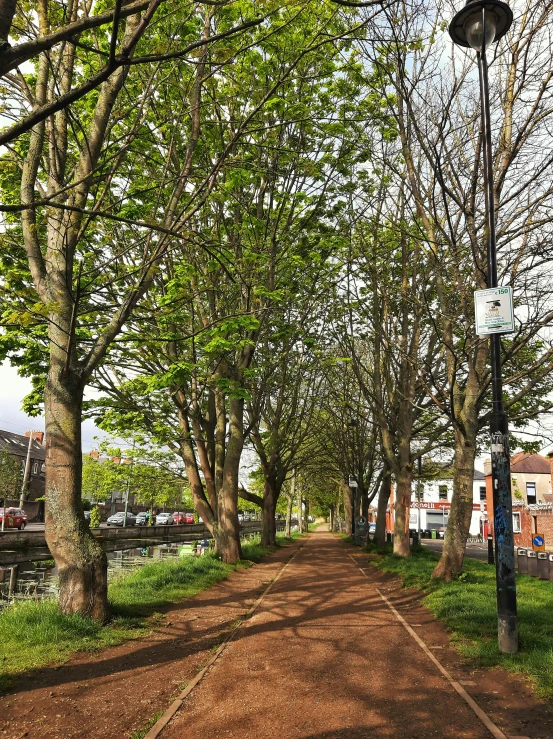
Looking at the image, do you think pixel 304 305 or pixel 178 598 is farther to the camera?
pixel 304 305

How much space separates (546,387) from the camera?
14328 millimetres

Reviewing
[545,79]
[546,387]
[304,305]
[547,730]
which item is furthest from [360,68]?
[547,730]

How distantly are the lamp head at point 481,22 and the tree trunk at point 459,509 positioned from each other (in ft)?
24.8

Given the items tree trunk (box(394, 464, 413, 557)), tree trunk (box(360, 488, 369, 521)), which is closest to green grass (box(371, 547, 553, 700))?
tree trunk (box(394, 464, 413, 557))

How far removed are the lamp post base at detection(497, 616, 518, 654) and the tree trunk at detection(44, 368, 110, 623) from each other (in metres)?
5.42

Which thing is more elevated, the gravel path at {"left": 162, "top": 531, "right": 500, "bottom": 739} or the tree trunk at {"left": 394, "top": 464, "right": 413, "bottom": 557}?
the tree trunk at {"left": 394, "top": 464, "right": 413, "bottom": 557}

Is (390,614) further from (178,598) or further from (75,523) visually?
(75,523)

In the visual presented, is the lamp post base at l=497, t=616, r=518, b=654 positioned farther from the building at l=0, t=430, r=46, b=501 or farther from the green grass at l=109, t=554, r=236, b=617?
the building at l=0, t=430, r=46, b=501

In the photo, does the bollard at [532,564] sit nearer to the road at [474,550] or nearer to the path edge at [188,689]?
the road at [474,550]

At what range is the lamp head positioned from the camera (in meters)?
7.10

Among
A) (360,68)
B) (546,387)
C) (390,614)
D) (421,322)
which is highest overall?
(360,68)

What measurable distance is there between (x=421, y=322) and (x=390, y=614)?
9.37 m

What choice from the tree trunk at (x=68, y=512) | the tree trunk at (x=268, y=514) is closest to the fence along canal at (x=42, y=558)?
the tree trunk at (x=68, y=512)

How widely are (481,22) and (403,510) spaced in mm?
16092
